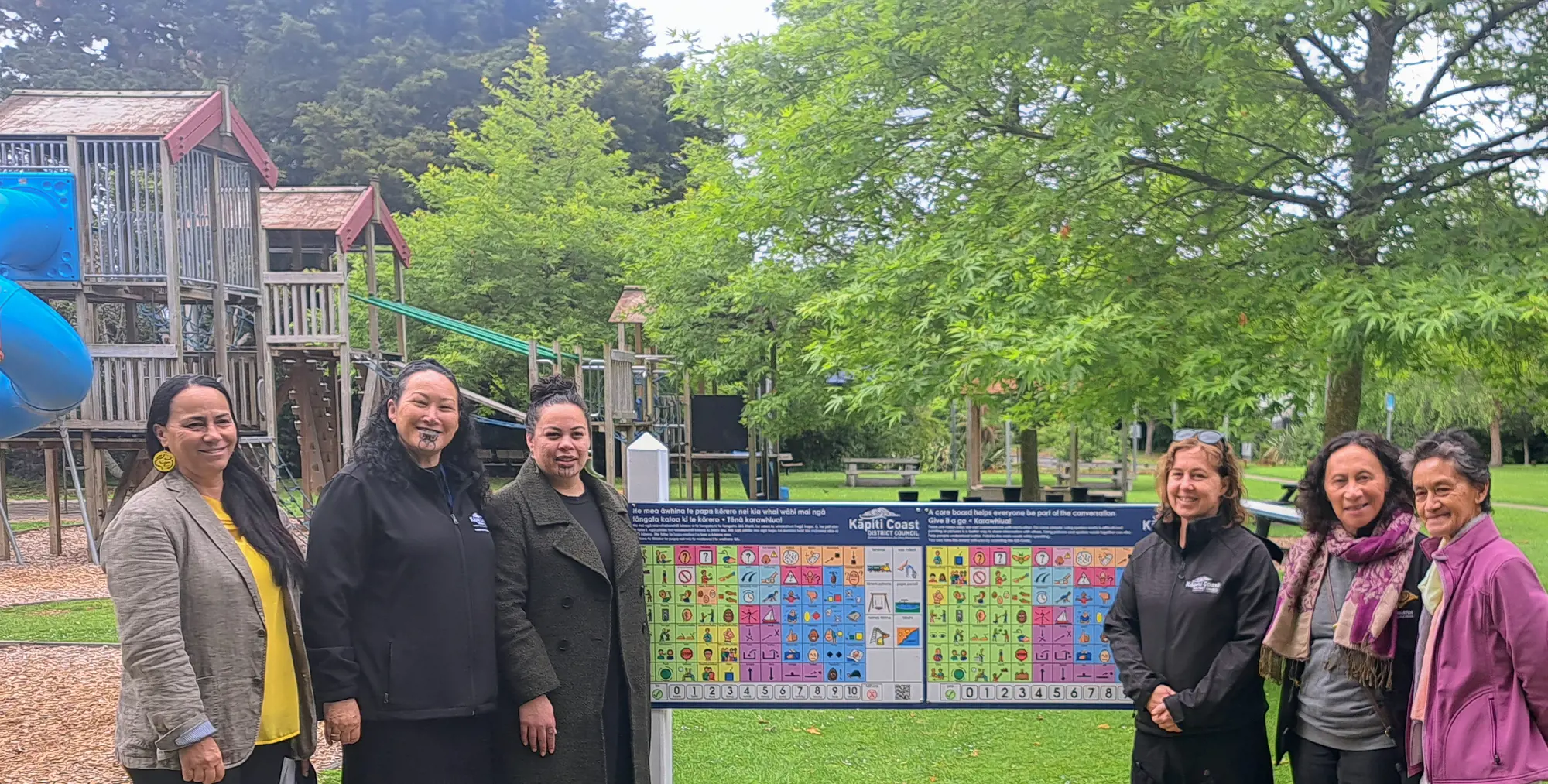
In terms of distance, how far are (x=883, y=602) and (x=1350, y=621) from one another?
155 centimetres

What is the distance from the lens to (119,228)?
43.3 ft

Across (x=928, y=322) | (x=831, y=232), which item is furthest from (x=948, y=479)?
(x=928, y=322)

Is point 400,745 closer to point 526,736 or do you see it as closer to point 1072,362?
point 526,736

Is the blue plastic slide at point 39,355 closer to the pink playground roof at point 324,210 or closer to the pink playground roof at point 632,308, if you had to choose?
the pink playground roof at point 324,210

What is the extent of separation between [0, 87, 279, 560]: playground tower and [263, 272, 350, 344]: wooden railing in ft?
1.76

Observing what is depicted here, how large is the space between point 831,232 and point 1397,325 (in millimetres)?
6108

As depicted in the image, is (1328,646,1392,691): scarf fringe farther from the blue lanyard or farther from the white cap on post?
the blue lanyard

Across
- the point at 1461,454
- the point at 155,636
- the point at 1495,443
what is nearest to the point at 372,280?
the point at 155,636

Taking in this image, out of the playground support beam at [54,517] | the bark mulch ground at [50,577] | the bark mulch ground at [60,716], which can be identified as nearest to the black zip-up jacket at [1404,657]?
the bark mulch ground at [60,716]

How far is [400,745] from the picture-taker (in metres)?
3.15

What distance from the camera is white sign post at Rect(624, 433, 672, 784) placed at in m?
4.02

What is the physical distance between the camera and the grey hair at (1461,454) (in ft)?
9.26

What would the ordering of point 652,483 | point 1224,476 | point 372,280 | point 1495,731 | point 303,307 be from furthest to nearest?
point 372,280 → point 303,307 → point 652,483 → point 1224,476 → point 1495,731

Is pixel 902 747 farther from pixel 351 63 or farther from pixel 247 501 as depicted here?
pixel 351 63
